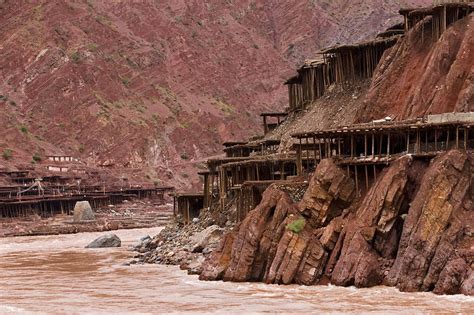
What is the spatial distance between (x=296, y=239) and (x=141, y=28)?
465 ft

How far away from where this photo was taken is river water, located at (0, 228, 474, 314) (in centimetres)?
3559

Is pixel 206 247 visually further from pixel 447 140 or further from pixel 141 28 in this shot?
pixel 141 28

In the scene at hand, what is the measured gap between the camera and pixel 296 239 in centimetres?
4172

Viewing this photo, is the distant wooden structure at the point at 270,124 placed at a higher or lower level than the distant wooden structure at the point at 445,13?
lower

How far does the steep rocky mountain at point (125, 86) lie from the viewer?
143750 mm

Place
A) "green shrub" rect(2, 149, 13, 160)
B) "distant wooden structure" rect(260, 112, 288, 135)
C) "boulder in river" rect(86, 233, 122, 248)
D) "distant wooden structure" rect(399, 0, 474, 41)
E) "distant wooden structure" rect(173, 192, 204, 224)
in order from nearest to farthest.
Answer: "distant wooden structure" rect(399, 0, 474, 41), "distant wooden structure" rect(173, 192, 204, 224), "boulder in river" rect(86, 233, 122, 248), "distant wooden structure" rect(260, 112, 288, 135), "green shrub" rect(2, 149, 13, 160)

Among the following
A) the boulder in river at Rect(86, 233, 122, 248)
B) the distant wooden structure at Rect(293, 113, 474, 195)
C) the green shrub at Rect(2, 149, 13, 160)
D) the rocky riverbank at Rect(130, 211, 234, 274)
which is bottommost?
the boulder in river at Rect(86, 233, 122, 248)

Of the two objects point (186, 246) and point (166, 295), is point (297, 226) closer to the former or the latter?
point (166, 295)

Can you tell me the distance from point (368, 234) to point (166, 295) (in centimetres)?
971

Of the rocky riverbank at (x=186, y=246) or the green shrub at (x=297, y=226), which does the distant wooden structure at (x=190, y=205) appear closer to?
the rocky riverbank at (x=186, y=246)

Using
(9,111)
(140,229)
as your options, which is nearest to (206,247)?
(140,229)

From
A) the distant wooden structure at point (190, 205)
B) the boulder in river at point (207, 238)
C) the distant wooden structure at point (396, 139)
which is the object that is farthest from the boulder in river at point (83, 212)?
the distant wooden structure at point (396, 139)

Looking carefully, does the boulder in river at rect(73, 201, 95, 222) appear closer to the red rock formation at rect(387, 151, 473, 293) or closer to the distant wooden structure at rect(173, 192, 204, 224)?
the distant wooden structure at rect(173, 192, 204, 224)

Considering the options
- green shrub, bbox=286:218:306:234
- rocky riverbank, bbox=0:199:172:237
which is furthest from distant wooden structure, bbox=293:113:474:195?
rocky riverbank, bbox=0:199:172:237
